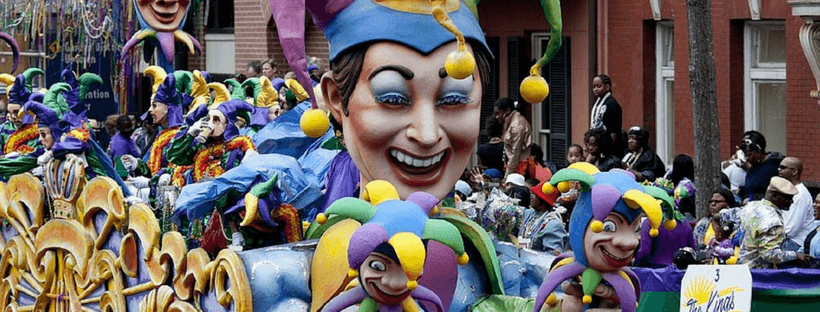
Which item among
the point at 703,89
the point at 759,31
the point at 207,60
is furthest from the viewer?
the point at 207,60

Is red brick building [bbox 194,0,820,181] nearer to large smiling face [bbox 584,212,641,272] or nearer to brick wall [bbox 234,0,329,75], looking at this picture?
brick wall [bbox 234,0,329,75]

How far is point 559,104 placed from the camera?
19.4 m

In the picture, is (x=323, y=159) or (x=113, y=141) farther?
(x=113, y=141)

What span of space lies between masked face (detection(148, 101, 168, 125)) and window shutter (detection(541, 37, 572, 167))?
687cm

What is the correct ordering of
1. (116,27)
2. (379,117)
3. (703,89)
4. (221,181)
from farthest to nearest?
(116,27) < (703,89) < (221,181) < (379,117)

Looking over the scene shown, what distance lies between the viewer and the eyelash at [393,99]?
777 centimetres

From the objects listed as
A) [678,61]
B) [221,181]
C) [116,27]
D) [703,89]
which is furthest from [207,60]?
[221,181]

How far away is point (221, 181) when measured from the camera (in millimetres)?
8375

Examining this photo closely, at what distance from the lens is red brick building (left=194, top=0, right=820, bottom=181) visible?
641 inches

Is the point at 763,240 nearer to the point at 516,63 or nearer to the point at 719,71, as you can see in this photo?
the point at 719,71

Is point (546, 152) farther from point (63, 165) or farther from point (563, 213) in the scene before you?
point (63, 165)

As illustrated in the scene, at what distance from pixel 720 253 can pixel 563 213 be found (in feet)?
3.32

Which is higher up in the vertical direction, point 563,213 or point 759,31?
point 759,31

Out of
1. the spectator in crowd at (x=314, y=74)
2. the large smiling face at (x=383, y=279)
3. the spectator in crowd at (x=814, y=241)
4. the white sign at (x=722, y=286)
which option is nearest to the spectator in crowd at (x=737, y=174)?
the spectator in crowd at (x=814, y=241)
